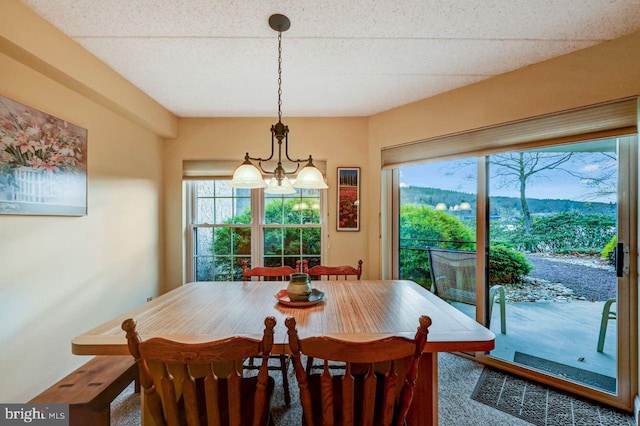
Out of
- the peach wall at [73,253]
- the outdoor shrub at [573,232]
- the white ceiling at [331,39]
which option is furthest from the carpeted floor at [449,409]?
the white ceiling at [331,39]

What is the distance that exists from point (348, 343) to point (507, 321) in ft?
7.38

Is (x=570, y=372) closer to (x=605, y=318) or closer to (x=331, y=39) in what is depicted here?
(x=605, y=318)

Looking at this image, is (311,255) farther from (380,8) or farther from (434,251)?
(380,8)

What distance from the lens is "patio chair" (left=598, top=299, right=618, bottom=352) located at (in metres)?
1.92

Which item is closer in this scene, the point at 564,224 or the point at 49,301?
the point at 49,301

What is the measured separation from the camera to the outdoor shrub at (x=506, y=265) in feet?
7.59

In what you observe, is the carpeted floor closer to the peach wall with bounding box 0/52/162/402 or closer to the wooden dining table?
the peach wall with bounding box 0/52/162/402

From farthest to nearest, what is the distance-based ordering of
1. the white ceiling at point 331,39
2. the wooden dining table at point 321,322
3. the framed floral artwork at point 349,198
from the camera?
the framed floral artwork at point 349,198, the white ceiling at point 331,39, the wooden dining table at point 321,322

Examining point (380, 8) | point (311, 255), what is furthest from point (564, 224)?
point (311, 255)

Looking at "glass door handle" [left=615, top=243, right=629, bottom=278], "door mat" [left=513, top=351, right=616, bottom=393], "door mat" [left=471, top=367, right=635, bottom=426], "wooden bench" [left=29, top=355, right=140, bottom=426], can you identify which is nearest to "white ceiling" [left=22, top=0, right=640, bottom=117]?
"glass door handle" [left=615, top=243, right=629, bottom=278]

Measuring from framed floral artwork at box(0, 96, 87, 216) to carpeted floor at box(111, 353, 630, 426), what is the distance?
1.44 meters

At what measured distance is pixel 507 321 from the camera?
2.38m

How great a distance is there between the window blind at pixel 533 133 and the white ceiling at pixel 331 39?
464 mm

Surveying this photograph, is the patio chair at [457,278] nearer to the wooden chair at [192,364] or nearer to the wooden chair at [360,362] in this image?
the wooden chair at [360,362]
